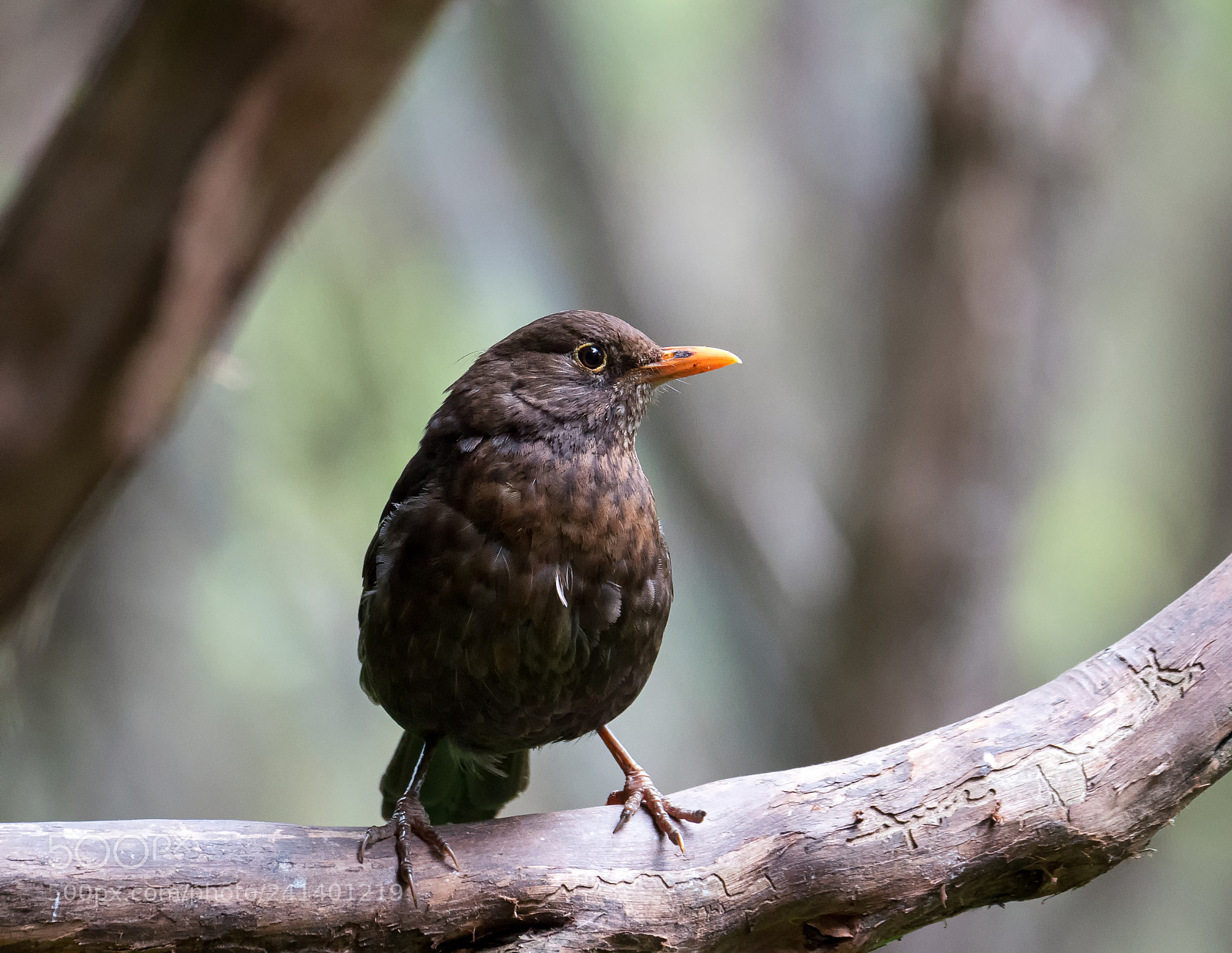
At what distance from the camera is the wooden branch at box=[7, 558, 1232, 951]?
2.53 m

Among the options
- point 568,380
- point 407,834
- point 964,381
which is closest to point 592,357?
point 568,380

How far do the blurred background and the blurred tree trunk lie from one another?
18 millimetres

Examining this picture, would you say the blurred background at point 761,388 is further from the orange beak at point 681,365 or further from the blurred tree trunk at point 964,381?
the orange beak at point 681,365

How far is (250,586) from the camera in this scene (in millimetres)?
6711

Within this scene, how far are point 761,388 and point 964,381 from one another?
1801mm

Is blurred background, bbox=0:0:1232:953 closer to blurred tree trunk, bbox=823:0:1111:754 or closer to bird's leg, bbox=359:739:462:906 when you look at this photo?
blurred tree trunk, bbox=823:0:1111:754

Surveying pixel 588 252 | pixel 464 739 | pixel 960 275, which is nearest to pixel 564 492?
pixel 464 739

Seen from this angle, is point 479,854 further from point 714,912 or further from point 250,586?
point 250,586

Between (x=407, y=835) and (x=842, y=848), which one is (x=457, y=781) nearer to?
(x=407, y=835)

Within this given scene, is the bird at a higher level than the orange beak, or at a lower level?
lower

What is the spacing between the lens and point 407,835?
8.83 ft

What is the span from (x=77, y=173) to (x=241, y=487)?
350 cm

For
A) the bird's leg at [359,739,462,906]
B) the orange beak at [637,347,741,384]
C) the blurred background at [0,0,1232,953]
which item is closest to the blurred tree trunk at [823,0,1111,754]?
the blurred background at [0,0,1232,953]

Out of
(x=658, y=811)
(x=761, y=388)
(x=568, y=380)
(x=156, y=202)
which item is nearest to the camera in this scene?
(x=658, y=811)
